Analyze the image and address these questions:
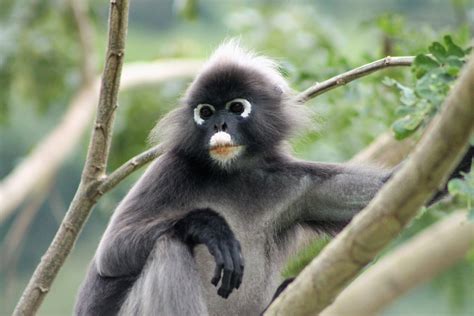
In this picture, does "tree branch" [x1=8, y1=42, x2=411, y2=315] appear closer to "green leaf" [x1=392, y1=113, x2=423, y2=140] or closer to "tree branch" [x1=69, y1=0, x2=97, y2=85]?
"green leaf" [x1=392, y1=113, x2=423, y2=140]

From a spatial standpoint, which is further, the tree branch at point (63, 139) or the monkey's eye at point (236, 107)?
the tree branch at point (63, 139)

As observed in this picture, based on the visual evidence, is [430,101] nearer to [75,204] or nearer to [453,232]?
[75,204]

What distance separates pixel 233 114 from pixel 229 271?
2.58 ft

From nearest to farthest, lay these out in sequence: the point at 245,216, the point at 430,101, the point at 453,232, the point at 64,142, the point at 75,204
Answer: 1. the point at 430,101
2. the point at 75,204
3. the point at 245,216
4. the point at 453,232
5. the point at 64,142

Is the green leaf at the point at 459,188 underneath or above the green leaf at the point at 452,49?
underneath

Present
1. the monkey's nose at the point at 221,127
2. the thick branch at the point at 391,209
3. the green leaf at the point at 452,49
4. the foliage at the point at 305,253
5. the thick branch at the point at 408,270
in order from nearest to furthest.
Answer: the thick branch at the point at 391,209
the green leaf at the point at 452,49
the monkey's nose at the point at 221,127
the foliage at the point at 305,253
the thick branch at the point at 408,270

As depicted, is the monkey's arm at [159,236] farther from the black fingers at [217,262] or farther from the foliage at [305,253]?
the foliage at [305,253]

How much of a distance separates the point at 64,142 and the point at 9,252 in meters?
2.59

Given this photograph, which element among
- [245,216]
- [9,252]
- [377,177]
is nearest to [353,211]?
[377,177]

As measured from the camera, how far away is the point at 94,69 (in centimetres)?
834

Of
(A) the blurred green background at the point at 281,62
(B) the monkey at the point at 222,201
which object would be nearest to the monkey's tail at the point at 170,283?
(B) the monkey at the point at 222,201

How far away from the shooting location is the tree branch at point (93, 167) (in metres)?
3.88

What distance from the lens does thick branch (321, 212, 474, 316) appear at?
7527 millimetres

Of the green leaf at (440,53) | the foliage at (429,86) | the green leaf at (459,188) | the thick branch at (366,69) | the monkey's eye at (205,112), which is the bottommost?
the green leaf at (459,188)
